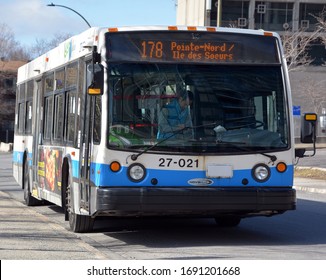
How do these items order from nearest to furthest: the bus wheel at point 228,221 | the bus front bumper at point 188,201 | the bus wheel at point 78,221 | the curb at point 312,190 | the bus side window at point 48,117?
the bus front bumper at point 188,201 < the bus wheel at point 78,221 < the bus wheel at point 228,221 < the bus side window at point 48,117 < the curb at point 312,190

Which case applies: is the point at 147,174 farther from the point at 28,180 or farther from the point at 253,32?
the point at 28,180

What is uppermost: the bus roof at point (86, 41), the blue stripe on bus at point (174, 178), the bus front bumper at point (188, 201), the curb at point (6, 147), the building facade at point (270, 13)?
the building facade at point (270, 13)

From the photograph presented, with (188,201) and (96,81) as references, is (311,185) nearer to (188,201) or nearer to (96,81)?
(188,201)

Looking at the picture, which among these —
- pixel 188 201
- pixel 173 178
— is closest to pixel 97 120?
pixel 173 178

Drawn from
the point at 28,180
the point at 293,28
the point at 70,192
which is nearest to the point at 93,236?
the point at 70,192

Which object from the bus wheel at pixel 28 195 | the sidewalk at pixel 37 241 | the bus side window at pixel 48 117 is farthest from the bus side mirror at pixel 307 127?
the bus wheel at pixel 28 195

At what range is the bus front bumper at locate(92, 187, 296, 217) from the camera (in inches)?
437

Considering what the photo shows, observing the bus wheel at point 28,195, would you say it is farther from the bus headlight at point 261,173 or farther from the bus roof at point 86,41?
the bus headlight at point 261,173

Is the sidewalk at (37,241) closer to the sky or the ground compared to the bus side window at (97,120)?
closer to the ground

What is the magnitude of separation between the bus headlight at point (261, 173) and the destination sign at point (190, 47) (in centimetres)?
149

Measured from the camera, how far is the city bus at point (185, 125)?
1123 cm

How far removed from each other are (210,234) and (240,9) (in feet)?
186

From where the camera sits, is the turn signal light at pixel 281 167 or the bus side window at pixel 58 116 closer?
the turn signal light at pixel 281 167

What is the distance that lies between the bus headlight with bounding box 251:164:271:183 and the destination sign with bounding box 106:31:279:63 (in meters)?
1.49
